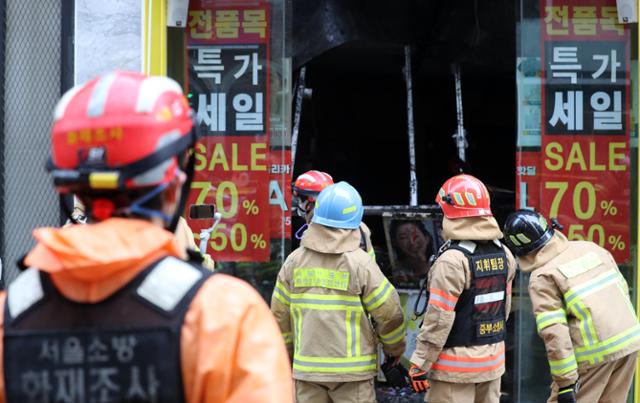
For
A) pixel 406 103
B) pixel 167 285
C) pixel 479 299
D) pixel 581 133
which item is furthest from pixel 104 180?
pixel 406 103

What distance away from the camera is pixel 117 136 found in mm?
1836

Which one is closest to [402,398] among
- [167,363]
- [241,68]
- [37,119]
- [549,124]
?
[549,124]

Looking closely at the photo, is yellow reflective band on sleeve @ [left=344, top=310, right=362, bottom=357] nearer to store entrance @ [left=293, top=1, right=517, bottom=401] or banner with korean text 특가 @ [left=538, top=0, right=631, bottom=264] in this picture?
banner with korean text 특가 @ [left=538, top=0, right=631, bottom=264]

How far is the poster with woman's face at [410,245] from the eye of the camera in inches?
283

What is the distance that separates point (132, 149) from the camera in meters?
1.84

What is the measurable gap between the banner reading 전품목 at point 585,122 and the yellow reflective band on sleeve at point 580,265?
4.50ft

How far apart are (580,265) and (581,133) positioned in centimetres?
171

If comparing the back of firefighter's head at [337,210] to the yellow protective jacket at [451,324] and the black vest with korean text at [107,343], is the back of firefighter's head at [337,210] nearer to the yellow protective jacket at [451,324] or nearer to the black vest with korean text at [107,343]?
the yellow protective jacket at [451,324]

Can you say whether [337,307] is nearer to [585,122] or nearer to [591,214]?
[591,214]

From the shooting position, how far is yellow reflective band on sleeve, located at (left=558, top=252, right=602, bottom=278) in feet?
16.0

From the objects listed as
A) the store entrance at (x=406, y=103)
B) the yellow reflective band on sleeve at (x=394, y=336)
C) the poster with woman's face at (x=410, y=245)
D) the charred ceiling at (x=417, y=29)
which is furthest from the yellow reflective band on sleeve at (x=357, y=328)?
the charred ceiling at (x=417, y=29)

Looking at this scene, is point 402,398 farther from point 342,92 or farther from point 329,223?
point 342,92

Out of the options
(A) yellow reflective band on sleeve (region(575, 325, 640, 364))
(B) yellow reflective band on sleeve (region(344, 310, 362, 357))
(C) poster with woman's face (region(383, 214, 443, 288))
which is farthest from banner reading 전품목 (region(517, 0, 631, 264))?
(B) yellow reflective band on sleeve (region(344, 310, 362, 357))

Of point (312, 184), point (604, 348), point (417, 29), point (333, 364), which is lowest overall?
point (333, 364)
